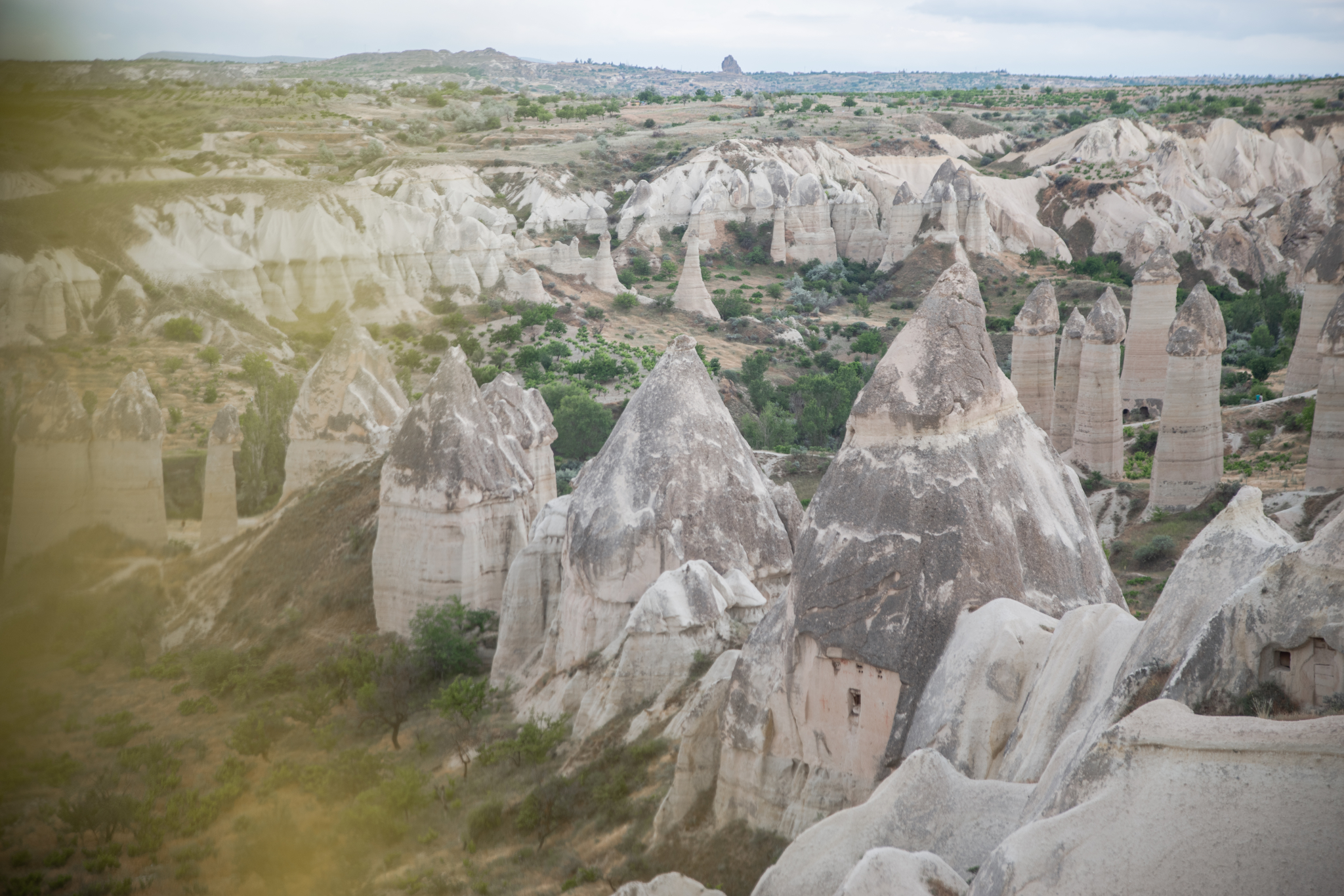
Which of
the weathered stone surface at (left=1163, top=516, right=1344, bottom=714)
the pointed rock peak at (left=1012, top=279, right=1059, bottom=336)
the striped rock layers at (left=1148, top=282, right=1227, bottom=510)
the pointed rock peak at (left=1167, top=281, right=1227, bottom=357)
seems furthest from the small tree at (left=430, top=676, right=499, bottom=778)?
the pointed rock peak at (left=1012, top=279, right=1059, bottom=336)

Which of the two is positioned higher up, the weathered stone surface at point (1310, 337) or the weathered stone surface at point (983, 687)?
the weathered stone surface at point (1310, 337)

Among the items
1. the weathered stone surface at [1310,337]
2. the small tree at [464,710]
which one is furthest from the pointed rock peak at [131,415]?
the weathered stone surface at [1310,337]

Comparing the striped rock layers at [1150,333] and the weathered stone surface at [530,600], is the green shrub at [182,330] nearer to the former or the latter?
the weathered stone surface at [530,600]

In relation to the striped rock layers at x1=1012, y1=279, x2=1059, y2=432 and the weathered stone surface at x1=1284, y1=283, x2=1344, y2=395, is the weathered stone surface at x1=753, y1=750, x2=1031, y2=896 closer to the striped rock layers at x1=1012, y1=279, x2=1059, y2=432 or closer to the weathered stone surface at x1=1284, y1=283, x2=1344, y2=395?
the weathered stone surface at x1=1284, y1=283, x2=1344, y2=395

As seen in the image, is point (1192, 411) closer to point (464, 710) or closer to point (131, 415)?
point (464, 710)

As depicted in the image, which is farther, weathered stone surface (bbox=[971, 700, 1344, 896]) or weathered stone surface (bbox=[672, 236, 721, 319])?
weathered stone surface (bbox=[672, 236, 721, 319])
